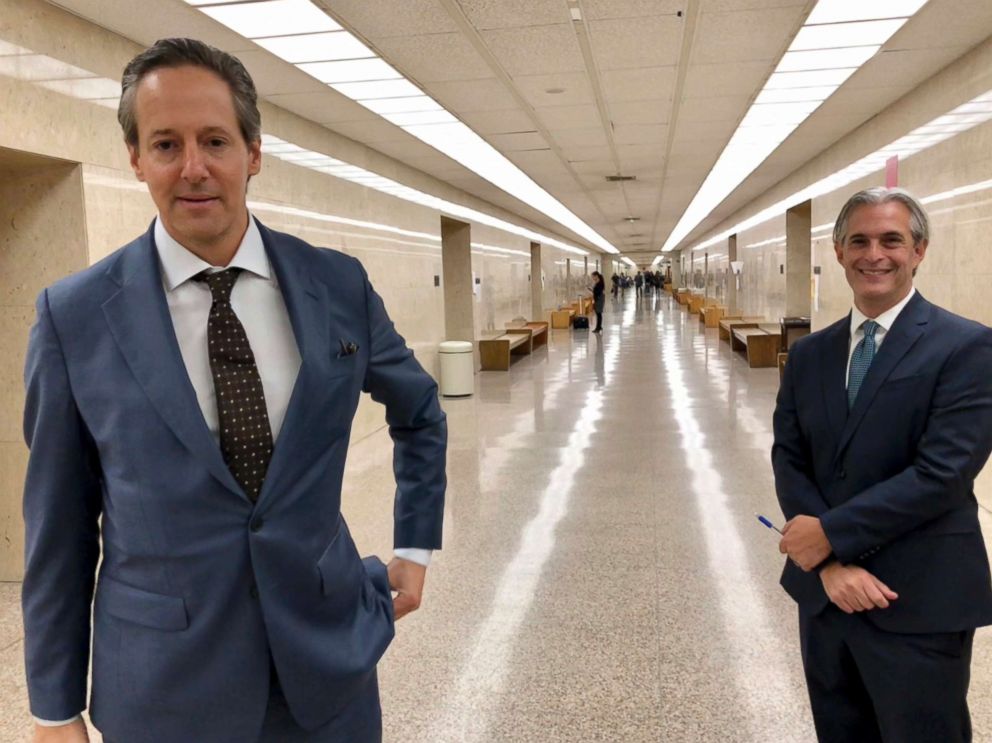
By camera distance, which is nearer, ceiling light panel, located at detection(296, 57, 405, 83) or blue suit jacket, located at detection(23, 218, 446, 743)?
blue suit jacket, located at detection(23, 218, 446, 743)

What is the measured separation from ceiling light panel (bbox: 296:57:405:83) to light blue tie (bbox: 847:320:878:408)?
4.65 metres

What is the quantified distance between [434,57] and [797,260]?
11554mm

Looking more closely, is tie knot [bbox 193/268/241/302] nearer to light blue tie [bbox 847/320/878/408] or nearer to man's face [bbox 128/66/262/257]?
man's face [bbox 128/66/262/257]

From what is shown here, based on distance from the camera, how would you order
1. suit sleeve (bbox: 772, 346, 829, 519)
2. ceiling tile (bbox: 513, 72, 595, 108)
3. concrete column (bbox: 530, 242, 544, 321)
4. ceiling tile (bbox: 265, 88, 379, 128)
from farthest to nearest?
concrete column (bbox: 530, 242, 544, 321) → ceiling tile (bbox: 265, 88, 379, 128) → ceiling tile (bbox: 513, 72, 595, 108) → suit sleeve (bbox: 772, 346, 829, 519)

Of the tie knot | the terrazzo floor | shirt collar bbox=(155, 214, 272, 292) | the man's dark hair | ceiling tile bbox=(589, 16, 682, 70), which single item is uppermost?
ceiling tile bbox=(589, 16, 682, 70)

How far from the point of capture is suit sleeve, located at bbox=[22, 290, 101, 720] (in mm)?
1251

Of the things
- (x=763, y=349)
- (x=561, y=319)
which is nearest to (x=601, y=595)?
(x=763, y=349)

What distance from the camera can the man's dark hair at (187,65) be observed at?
4.20 feet

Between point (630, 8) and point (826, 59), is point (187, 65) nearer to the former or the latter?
point (630, 8)

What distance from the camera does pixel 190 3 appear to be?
4.57m

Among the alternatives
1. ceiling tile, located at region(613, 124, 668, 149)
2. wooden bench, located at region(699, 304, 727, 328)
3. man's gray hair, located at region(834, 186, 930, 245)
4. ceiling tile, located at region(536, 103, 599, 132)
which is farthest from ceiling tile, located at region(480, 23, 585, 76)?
wooden bench, located at region(699, 304, 727, 328)

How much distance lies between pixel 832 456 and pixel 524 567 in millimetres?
3045

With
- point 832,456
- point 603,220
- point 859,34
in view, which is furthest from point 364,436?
point 603,220

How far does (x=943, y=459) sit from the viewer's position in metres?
1.79
